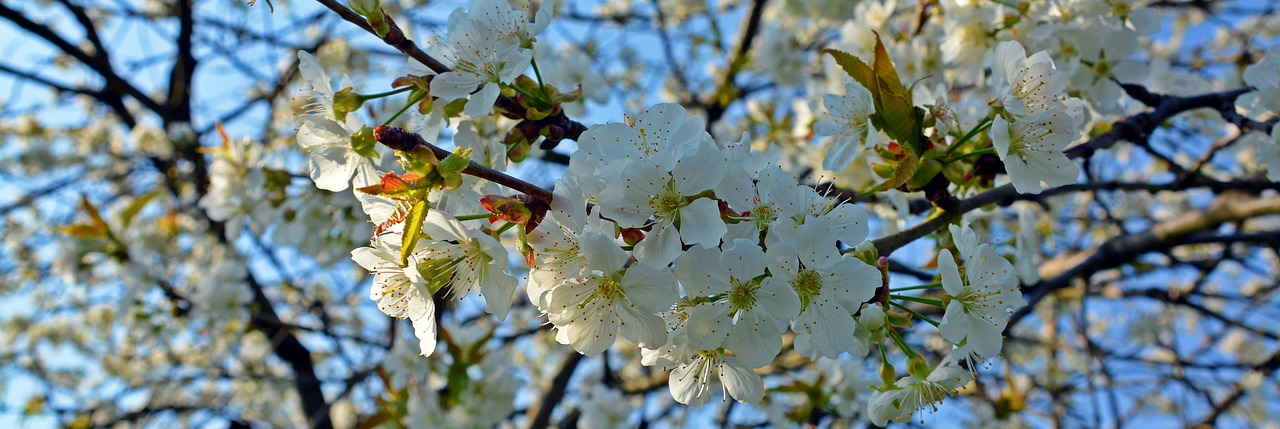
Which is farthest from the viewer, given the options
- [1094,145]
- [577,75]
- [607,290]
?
[577,75]

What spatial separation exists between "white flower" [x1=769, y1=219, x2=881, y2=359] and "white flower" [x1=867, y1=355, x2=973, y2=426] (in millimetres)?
224

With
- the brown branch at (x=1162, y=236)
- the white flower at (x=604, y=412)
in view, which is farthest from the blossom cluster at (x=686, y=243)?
the white flower at (x=604, y=412)

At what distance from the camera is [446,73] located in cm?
120

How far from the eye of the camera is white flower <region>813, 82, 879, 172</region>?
4.51ft

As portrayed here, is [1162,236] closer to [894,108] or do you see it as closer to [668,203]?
[894,108]

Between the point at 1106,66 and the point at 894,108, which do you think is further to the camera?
the point at 1106,66

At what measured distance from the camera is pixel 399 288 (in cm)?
113

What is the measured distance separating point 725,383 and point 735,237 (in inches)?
11.5

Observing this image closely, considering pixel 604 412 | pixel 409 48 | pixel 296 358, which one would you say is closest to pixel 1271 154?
pixel 409 48

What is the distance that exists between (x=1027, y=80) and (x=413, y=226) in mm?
1065

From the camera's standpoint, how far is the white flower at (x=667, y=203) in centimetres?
94

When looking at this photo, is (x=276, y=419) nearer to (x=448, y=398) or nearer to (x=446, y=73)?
(x=448, y=398)

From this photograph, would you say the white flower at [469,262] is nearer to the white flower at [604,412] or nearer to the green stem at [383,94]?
the green stem at [383,94]

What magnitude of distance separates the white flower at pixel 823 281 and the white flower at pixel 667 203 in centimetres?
11
